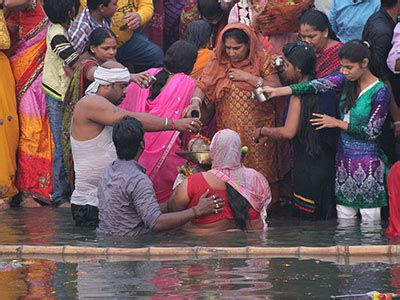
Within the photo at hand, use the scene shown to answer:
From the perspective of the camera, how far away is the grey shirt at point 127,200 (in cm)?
1091

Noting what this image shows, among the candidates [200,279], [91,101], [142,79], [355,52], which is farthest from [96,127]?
[200,279]

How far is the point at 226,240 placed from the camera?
10906 mm

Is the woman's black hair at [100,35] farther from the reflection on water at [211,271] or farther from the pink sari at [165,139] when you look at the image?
the reflection on water at [211,271]

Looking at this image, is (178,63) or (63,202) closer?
(178,63)

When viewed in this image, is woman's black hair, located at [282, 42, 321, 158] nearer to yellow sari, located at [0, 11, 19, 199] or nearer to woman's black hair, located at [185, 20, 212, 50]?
woman's black hair, located at [185, 20, 212, 50]

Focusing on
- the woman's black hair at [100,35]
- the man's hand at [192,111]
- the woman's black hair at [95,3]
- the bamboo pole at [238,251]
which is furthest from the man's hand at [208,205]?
the woman's black hair at [95,3]

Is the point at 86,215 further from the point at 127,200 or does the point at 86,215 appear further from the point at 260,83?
the point at 260,83

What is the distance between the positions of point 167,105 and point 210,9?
4.59ft

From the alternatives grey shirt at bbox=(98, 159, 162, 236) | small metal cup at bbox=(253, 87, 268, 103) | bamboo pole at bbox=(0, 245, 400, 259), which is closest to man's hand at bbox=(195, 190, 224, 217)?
grey shirt at bbox=(98, 159, 162, 236)

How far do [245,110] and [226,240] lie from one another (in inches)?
64.6

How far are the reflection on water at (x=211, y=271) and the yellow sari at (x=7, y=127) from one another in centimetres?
142

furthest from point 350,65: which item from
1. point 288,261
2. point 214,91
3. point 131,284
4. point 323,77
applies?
point 131,284

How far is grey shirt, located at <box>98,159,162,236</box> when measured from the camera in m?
10.9

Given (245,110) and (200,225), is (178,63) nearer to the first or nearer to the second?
(245,110)
